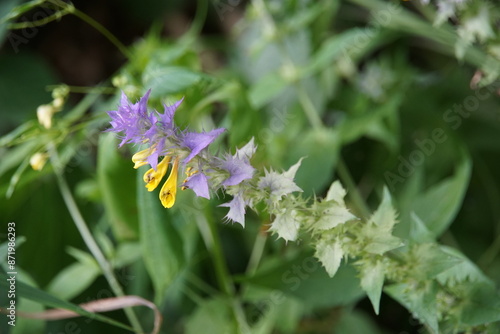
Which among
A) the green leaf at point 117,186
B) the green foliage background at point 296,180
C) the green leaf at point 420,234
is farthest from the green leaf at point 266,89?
the green leaf at point 420,234

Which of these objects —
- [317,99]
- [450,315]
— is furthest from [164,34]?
[450,315]

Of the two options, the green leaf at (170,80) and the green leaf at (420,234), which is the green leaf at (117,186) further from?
the green leaf at (420,234)

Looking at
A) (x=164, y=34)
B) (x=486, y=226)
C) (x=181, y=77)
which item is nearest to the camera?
(x=181, y=77)

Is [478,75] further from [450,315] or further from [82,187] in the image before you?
[82,187]

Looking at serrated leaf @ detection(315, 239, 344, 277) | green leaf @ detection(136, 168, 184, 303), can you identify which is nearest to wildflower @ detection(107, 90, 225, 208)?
serrated leaf @ detection(315, 239, 344, 277)

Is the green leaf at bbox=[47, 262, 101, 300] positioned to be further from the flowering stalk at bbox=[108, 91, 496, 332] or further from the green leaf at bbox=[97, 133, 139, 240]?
the flowering stalk at bbox=[108, 91, 496, 332]
